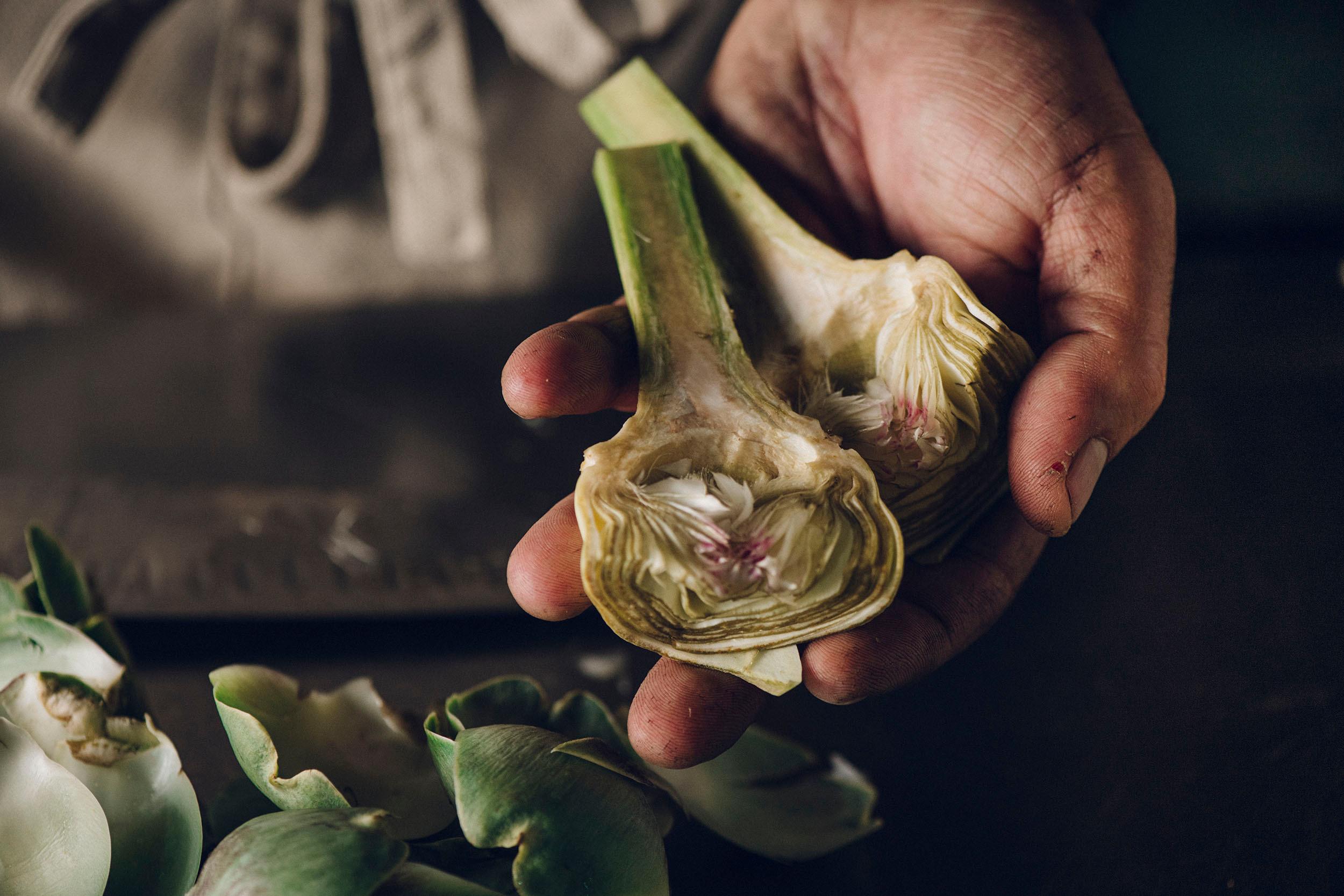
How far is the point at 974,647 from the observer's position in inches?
36.4

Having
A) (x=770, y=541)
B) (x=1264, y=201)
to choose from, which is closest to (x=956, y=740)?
(x=770, y=541)

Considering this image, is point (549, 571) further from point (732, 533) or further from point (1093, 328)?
point (1093, 328)

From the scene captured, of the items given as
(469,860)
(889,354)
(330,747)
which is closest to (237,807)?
(330,747)

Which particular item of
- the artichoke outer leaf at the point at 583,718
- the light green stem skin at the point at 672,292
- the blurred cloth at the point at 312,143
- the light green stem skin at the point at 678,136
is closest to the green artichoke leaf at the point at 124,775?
the artichoke outer leaf at the point at 583,718

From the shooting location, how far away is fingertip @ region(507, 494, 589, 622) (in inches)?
25.8

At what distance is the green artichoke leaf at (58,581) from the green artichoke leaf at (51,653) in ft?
0.12

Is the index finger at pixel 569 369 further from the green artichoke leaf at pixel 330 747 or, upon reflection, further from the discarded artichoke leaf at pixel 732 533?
the green artichoke leaf at pixel 330 747

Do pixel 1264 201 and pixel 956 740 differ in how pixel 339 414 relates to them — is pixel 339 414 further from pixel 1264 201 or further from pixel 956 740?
pixel 1264 201

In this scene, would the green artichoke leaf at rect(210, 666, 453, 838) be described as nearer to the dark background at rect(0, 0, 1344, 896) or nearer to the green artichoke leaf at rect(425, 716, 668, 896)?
the green artichoke leaf at rect(425, 716, 668, 896)

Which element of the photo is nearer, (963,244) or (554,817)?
(554,817)

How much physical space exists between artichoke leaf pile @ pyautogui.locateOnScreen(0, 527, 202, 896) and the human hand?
235 millimetres

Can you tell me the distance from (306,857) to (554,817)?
0.39 ft

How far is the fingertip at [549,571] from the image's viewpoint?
0.66 meters

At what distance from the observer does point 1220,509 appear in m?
1.05
